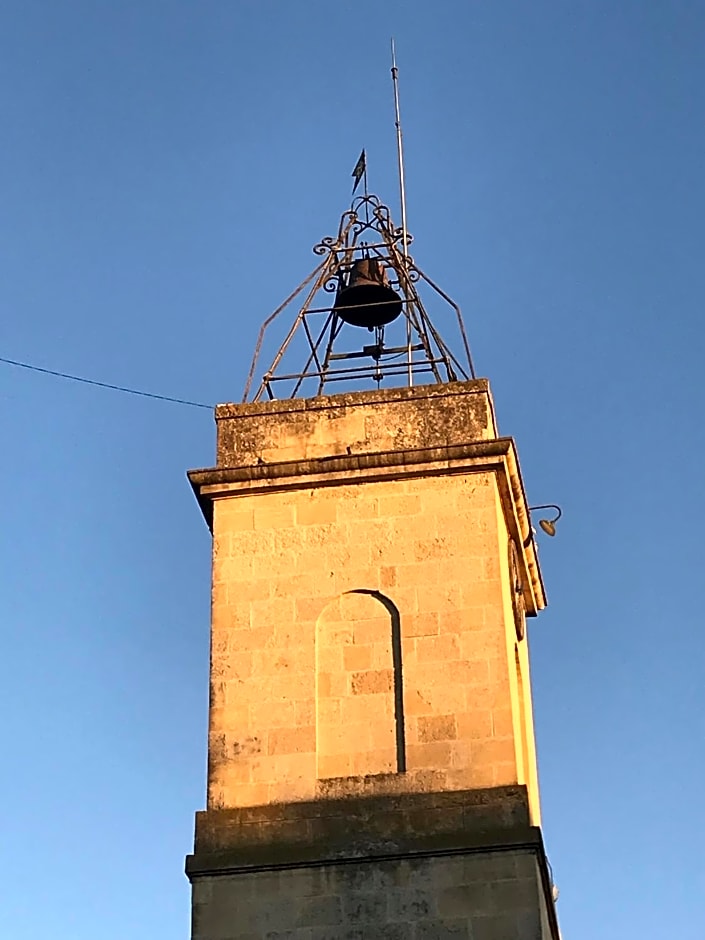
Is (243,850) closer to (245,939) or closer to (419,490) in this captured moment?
(245,939)

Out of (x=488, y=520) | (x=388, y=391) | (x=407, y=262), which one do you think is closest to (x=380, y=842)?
(x=488, y=520)

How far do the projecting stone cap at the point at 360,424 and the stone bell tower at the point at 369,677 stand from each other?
0.07 ft

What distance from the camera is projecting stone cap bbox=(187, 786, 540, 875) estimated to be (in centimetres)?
1773

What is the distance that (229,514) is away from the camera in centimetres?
2017

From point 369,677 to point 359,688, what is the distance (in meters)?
0.15

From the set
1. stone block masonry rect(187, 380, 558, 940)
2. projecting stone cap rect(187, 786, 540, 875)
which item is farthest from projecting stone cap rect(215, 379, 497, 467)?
projecting stone cap rect(187, 786, 540, 875)

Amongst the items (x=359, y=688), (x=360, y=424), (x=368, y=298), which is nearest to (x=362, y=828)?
(x=359, y=688)

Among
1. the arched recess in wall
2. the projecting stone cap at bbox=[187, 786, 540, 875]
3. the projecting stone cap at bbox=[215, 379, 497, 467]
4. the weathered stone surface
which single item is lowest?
the weathered stone surface

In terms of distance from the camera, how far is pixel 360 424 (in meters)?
20.4

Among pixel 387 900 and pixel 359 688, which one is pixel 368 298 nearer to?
pixel 359 688

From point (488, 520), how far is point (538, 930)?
448cm

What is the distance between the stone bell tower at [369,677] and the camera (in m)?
17.6

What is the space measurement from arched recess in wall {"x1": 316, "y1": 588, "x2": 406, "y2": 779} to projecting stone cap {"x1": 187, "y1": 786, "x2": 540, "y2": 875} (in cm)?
45

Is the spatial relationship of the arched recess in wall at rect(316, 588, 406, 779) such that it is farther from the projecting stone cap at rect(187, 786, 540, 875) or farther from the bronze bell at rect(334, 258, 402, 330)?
the bronze bell at rect(334, 258, 402, 330)
